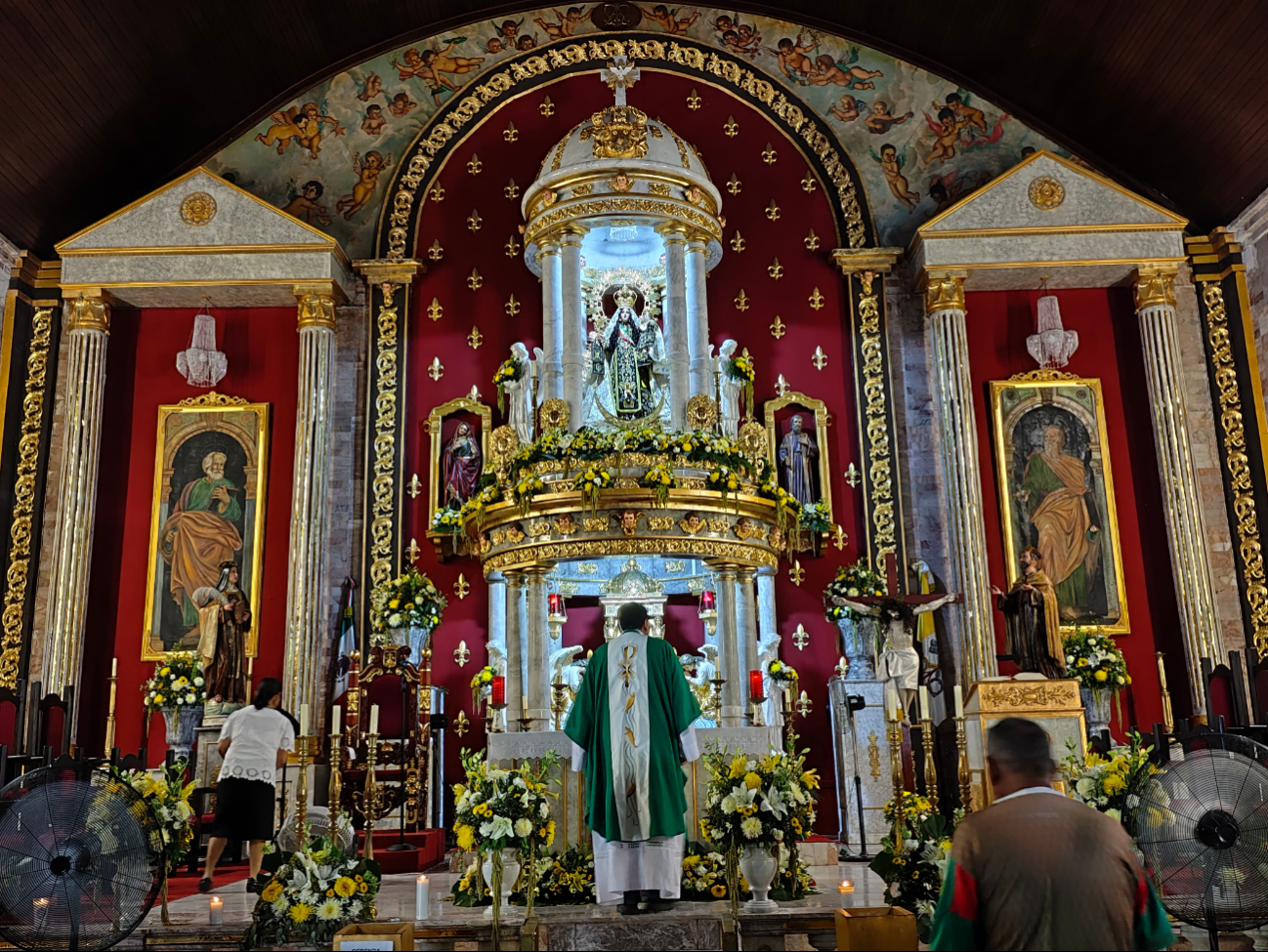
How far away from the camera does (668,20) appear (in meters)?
16.4

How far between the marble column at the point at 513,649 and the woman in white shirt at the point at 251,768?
11.4 feet

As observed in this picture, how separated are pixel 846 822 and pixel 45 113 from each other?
37.7 ft

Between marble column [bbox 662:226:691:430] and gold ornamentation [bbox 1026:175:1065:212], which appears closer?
marble column [bbox 662:226:691:430]

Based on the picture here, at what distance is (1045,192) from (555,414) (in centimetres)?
673

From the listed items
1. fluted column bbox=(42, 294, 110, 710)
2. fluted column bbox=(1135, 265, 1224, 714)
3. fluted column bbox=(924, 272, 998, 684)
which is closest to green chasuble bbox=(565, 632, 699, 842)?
fluted column bbox=(924, 272, 998, 684)

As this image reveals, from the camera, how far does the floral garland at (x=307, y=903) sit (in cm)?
691

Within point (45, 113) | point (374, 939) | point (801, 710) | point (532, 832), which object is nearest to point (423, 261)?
point (45, 113)

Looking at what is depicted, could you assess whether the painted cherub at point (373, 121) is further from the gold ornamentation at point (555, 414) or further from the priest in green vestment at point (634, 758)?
the priest in green vestment at point (634, 758)

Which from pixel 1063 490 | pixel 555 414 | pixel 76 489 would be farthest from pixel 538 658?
pixel 1063 490

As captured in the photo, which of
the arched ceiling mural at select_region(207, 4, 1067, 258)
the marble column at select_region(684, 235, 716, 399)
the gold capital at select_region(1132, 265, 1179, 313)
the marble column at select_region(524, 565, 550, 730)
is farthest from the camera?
the arched ceiling mural at select_region(207, 4, 1067, 258)

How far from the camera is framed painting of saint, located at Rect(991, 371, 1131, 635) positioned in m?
14.2

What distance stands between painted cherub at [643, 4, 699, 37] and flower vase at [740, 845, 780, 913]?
38.9 ft

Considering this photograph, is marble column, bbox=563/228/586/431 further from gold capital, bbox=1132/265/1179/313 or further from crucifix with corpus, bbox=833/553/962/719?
gold capital, bbox=1132/265/1179/313

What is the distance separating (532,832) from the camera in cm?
788
